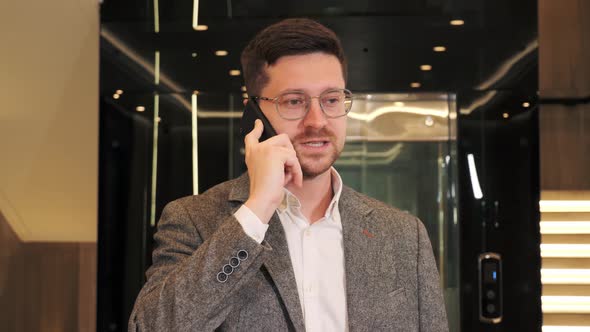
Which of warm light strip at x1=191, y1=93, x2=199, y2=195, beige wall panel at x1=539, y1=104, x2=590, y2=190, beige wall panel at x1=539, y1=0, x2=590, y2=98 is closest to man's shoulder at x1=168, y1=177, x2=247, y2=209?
warm light strip at x1=191, y1=93, x2=199, y2=195

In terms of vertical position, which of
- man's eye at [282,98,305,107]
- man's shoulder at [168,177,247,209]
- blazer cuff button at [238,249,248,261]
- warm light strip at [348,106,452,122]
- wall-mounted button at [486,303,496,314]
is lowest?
wall-mounted button at [486,303,496,314]

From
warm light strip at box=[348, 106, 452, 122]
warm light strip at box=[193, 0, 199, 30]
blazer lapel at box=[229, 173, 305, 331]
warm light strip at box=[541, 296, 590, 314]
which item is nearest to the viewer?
blazer lapel at box=[229, 173, 305, 331]

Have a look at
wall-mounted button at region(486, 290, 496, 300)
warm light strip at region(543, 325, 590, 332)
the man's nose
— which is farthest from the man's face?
warm light strip at region(543, 325, 590, 332)

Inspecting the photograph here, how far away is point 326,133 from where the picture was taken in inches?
62.2

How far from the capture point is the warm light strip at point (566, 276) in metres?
3.75

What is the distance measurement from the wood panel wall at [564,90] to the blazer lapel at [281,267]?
112 inches

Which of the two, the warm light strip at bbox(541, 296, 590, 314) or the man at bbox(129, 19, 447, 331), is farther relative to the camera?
the warm light strip at bbox(541, 296, 590, 314)

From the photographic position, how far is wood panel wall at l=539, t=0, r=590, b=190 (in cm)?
410

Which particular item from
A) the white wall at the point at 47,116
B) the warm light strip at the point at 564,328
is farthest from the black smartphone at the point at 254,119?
the warm light strip at the point at 564,328

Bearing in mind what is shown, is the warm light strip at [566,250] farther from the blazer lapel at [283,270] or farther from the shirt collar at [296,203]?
the blazer lapel at [283,270]

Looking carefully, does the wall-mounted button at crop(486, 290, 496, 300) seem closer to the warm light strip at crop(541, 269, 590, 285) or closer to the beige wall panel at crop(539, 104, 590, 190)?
the warm light strip at crop(541, 269, 590, 285)

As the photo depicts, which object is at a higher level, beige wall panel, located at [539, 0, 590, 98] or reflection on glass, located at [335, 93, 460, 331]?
beige wall panel, located at [539, 0, 590, 98]

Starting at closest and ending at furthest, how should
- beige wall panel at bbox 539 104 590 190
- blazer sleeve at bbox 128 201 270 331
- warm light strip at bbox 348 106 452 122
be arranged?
blazer sleeve at bbox 128 201 270 331, warm light strip at bbox 348 106 452 122, beige wall panel at bbox 539 104 590 190

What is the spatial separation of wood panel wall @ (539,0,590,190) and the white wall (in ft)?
7.87
